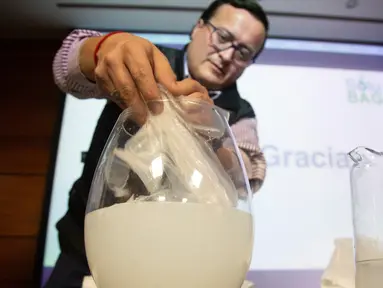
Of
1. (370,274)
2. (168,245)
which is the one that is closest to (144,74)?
(168,245)

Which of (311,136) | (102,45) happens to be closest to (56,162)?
(311,136)

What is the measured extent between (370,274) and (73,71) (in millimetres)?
348

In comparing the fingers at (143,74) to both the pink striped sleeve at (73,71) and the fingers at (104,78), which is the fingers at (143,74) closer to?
the fingers at (104,78)

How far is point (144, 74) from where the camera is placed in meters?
0.29

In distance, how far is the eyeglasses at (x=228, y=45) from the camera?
3.16ft

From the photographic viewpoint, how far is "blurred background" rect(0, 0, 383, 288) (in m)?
1.40

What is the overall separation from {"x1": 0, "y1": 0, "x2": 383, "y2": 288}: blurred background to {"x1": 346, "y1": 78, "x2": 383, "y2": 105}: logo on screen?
0.30 feet

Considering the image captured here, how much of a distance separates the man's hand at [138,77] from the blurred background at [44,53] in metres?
1.05

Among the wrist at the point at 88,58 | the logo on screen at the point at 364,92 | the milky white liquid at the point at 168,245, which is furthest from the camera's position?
the logo on screen at the point at 364,92

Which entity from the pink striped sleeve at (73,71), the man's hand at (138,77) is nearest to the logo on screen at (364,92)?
the pink striped sleeve at (73,71)

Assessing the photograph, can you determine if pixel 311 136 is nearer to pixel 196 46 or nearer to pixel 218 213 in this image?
pixel 196 46

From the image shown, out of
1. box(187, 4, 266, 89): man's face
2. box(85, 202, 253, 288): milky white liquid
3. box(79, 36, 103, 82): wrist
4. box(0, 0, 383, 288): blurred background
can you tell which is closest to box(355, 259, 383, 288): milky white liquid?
box(85, 202, 253, 288): milky white liquid

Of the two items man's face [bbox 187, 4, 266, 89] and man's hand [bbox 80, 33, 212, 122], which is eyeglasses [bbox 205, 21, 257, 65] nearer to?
man's face [bbox 187, 4, 266, 89]

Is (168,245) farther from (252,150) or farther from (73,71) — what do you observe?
(252,150)
